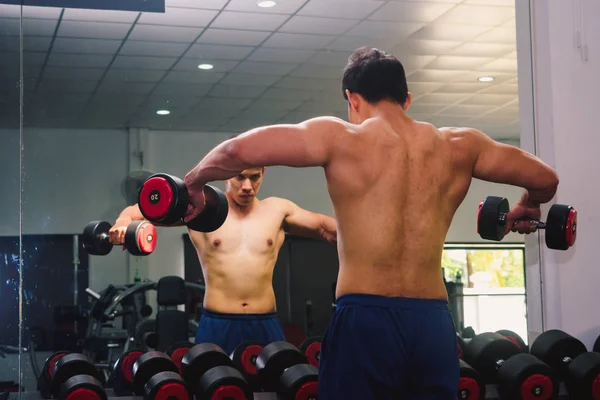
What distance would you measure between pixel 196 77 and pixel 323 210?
904 millimetres

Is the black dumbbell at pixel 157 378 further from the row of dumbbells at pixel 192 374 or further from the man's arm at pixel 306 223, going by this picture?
the man's arm at pixel 306 223

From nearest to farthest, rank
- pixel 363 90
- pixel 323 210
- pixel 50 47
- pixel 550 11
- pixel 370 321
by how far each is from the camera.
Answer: pixel 370 321
pixel 363 90
pixel 50 47
pixel 323 210
pixel 550 11

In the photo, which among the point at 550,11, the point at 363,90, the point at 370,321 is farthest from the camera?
the point at 550,11

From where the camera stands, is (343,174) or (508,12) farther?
(508,12)

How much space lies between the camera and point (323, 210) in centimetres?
382

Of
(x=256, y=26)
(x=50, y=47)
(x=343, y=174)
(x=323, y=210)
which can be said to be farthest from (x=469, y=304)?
(x=50, y=47)

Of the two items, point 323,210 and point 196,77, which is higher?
point 196,77

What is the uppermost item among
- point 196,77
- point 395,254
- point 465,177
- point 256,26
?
point 256,26

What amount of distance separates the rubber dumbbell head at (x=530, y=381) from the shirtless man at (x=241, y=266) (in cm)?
108

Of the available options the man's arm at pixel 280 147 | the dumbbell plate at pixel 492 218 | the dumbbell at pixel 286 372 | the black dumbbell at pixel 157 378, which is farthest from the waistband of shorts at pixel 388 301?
the black dumbbell at pixel 157 378

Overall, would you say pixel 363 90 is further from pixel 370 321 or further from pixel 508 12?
pixel 508 12

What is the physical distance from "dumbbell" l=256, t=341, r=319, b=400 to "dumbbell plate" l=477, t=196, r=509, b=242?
2.98 ft

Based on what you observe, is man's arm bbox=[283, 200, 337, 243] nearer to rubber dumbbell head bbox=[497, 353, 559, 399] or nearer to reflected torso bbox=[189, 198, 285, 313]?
reflected torso bbox=[189, 198, 285, 313]

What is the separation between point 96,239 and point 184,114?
0.76 m
